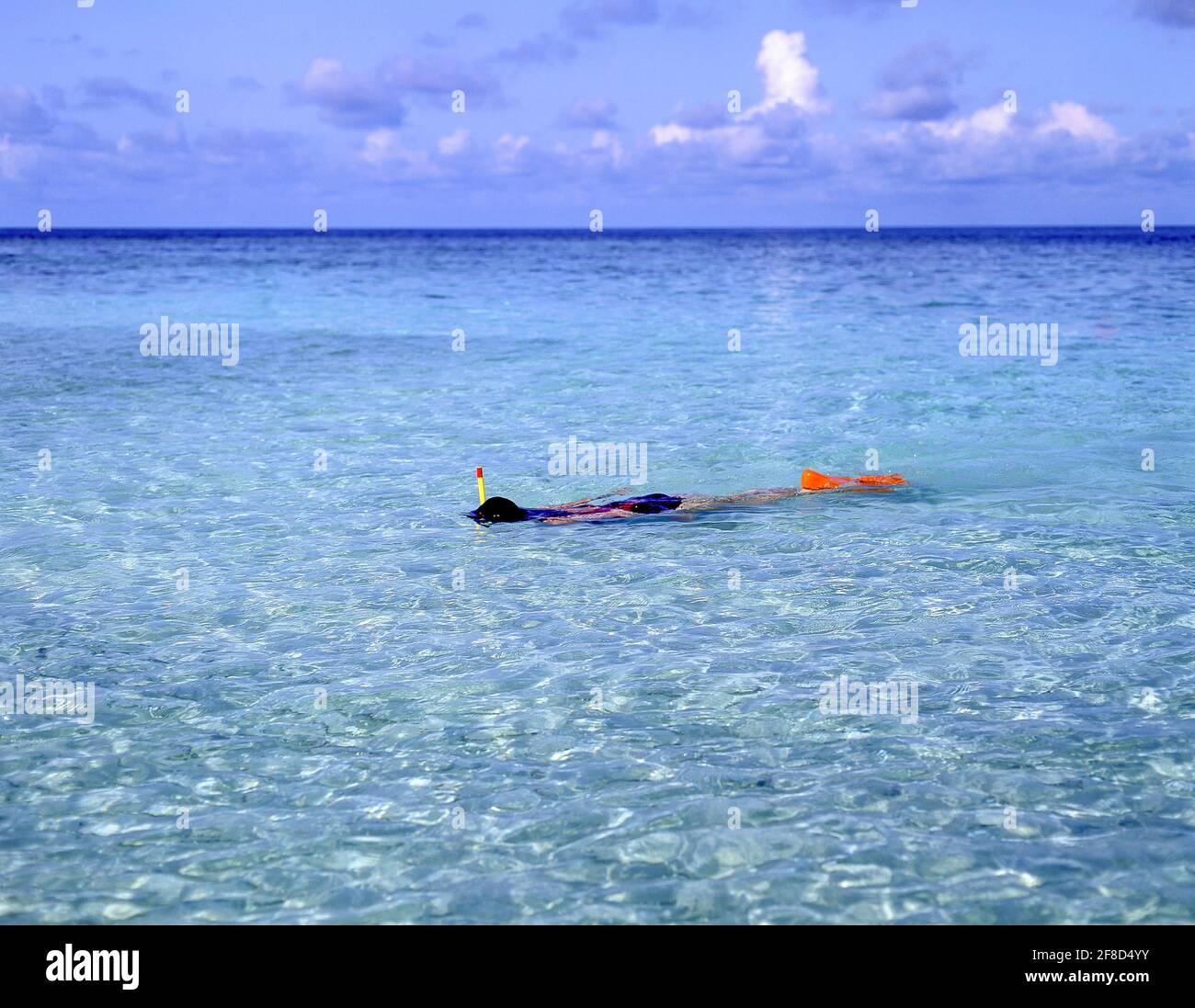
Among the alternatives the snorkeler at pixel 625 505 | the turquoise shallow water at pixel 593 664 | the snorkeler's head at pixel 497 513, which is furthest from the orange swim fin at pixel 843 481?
the snorkeler's head at pixel 497 513

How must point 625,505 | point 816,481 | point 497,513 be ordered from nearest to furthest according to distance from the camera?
point 497,513, point 625,505, point 816,481

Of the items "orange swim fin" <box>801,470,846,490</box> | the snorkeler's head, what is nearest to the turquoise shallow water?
the snorkeler's head

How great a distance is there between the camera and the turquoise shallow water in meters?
6.16

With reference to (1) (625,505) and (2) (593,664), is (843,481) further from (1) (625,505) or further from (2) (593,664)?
(2) (593,664)

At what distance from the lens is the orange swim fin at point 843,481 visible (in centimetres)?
1488

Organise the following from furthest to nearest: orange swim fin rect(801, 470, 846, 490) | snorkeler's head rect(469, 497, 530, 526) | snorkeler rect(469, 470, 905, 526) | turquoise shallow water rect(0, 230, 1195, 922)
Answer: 1. orange swim fin rect(801, 470, 846, 490)
2. snorkeler rect(469, 470, 905, 526)
3. snorkeler's head rect(469, 497, 530, 526)
4. turquoise shallow water rect(0, 230, 1195, 922)

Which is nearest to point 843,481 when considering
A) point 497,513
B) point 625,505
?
Answer: point 625,505

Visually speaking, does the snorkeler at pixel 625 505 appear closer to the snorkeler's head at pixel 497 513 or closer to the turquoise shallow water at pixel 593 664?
the snorkeler's head at pixel 497 513

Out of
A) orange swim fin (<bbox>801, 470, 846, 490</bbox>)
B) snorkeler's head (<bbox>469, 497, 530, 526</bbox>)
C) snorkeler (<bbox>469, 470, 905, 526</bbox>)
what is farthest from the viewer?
orange swim fin (<bbox>801, 470, 846, 490</bbox>)

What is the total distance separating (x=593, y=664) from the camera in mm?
9000

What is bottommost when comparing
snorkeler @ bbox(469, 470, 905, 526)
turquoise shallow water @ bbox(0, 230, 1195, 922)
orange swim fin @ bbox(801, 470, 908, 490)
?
turquoise shallow water @ bbox(0, 230, 1195, 922)

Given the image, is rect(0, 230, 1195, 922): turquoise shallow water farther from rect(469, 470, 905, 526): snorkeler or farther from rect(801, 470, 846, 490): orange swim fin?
rect(801, 470, 846, 490): orange swim fin

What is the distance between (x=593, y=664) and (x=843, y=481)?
24.1 feet
